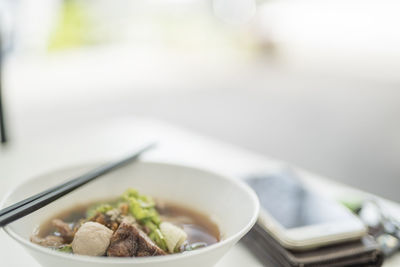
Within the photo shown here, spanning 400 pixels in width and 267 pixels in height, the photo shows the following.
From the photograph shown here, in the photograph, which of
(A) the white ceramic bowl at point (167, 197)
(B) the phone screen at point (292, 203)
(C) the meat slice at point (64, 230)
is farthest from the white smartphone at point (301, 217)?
(C) the meat slice at point (64, 230)

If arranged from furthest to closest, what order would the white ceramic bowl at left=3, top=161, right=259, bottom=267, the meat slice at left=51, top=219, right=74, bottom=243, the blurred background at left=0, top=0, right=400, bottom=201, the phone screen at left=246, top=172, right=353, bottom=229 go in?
1. the blurred background at left=0, top=0, right=400, bottom=201
2. the phone screen at left=246, top=172, right=353, bottom=229
3. the meat slice at left=51, top=219, right=74, bottom=243
4. the white ceramic bowl at left=3, top=161, right=259, bottom=267

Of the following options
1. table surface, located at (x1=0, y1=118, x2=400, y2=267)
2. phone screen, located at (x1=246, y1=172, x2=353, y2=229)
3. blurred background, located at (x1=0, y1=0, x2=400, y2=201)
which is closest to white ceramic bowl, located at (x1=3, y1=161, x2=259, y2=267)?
phone screen, located at (x1=246, y1=172, x2=353, y2=229)

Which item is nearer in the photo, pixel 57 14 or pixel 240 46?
pixel 57 14

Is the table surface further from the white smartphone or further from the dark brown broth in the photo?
the dark brown broth

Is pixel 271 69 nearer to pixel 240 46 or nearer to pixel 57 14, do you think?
pixel 240 46

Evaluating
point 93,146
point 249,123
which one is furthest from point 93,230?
point 249,123
